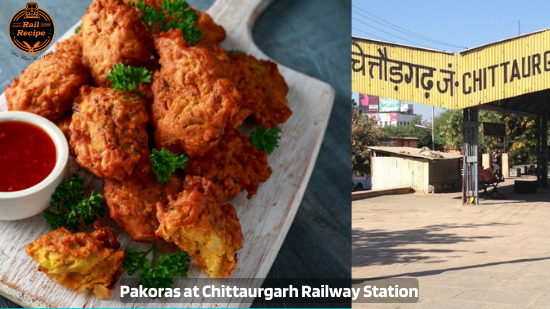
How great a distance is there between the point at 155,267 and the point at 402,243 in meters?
7.96

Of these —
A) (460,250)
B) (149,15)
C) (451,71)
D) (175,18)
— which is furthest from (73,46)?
(451,71)

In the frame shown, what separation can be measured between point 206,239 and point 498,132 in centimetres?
1625

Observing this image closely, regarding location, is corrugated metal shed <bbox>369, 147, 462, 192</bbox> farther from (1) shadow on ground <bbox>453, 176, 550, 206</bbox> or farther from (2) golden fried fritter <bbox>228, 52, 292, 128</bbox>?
(2) golden fried fritter <bbox>228, 52, 292, 128</bbox>

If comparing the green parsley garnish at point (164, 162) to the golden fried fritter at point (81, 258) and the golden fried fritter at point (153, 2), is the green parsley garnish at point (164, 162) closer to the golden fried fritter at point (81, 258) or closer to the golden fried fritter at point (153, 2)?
the golden fried fritter at point (81, 258)

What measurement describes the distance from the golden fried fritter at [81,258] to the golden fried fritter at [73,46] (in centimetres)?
100

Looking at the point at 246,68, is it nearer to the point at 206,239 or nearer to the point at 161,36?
the point at 161,36

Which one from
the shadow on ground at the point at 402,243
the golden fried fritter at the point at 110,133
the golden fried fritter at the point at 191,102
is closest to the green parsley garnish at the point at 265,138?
the golden fried fritter at the point at 191,102

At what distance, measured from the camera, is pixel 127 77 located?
3.01 meters

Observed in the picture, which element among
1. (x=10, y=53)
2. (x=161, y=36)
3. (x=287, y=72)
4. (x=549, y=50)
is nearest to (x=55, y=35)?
(x=10, y=53)

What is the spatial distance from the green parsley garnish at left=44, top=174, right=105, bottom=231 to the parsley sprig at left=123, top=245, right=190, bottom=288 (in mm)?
269

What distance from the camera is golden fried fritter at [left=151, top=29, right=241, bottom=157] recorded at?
116 inches

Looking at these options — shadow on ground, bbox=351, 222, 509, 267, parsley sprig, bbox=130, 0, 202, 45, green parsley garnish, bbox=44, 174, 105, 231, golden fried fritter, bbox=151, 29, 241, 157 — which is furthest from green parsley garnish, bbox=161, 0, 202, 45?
shadow on ground, bbox=351, 222, 509, 267

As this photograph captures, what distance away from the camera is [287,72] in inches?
157

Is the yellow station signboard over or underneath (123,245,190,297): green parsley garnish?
over
